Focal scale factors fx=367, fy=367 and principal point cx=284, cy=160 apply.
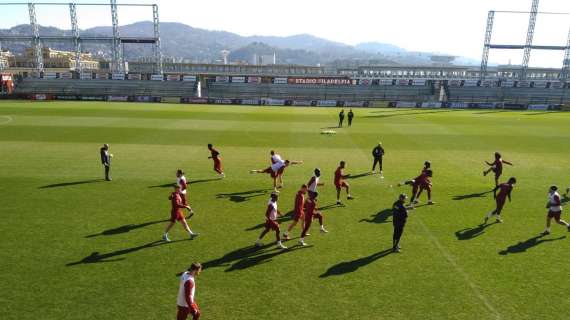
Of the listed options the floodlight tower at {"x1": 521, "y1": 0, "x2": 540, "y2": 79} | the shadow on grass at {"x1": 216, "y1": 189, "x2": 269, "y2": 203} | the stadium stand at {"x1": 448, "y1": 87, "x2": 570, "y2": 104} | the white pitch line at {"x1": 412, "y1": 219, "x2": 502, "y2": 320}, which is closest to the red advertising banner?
the stadium stand at {"x1": 448, "y1": 87, "x2": 570, "y2": 104}

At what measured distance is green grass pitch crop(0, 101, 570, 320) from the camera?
7891 millimetres

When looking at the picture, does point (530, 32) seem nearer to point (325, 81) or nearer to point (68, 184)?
point (325, 81)

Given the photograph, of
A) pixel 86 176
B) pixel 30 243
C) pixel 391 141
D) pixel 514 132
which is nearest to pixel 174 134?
pixel 86 176

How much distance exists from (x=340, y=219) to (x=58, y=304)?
846 cm

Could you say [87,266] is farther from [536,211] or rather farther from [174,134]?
[174,134]

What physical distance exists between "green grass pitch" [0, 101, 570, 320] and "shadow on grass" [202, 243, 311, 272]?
53mm

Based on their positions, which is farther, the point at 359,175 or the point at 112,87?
the point at 112,87

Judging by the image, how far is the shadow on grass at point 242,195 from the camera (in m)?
15.0

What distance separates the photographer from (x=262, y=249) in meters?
10.5

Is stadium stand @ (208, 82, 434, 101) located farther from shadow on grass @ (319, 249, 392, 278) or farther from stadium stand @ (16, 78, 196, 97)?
shadow on grass @ (319, 249, 392, 278)

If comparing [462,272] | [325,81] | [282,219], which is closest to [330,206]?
[282,219]

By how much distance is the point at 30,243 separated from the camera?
10.4 meters

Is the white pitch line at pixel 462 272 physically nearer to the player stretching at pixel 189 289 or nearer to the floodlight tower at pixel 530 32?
the player stretching at pixel 189 289

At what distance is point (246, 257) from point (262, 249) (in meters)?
0.68
